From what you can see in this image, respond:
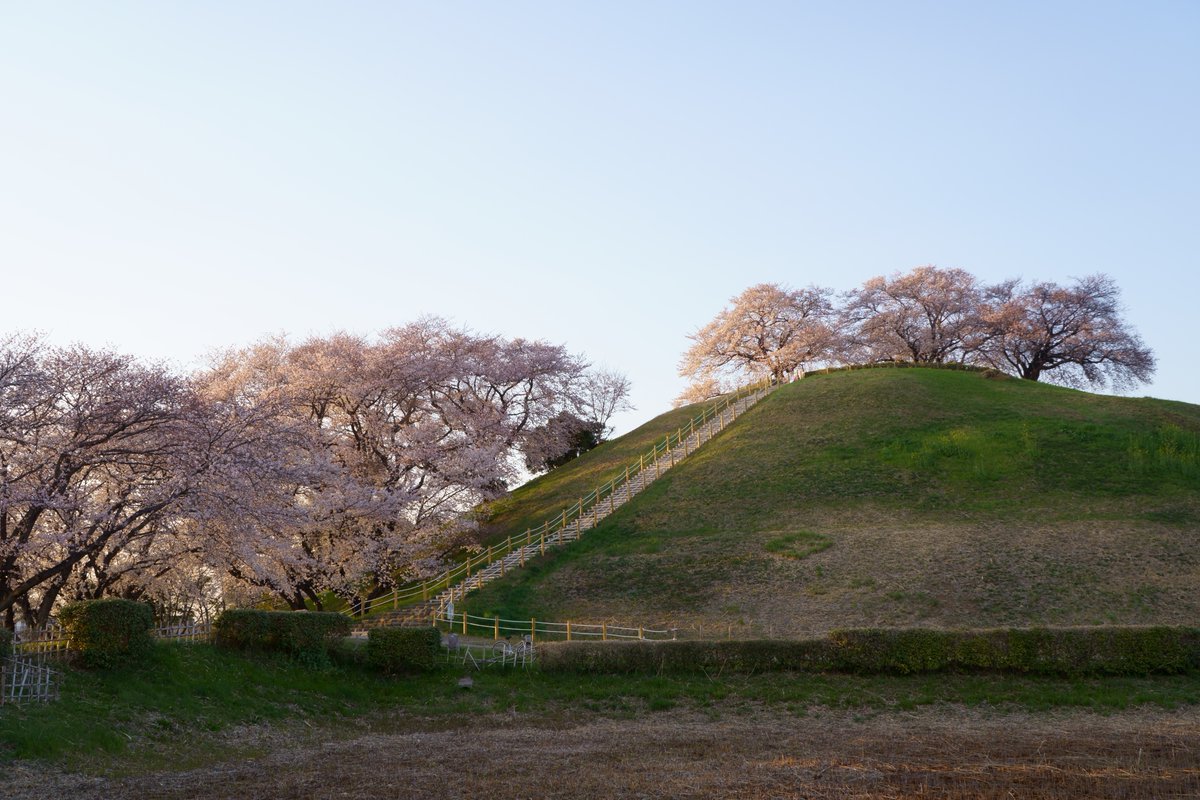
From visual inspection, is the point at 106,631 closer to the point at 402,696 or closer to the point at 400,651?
the point at 402,696

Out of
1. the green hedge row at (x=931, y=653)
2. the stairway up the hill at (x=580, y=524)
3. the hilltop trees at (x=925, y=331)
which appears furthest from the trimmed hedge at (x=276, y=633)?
the hilltop trees at (x=925, y=331)

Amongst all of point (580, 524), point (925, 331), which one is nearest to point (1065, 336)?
point (925, 331)

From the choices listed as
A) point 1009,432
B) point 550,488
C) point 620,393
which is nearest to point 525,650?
point 550,488

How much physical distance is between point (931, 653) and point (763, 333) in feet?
179

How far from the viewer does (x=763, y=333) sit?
79.6 metres

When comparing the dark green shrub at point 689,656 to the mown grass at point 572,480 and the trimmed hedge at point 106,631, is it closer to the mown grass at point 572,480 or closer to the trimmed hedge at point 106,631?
the trimmed hedge at point 106,631

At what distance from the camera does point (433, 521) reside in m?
45.5

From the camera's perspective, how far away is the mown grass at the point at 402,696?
1973 centimetres

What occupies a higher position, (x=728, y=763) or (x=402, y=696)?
(x=402, y=696)

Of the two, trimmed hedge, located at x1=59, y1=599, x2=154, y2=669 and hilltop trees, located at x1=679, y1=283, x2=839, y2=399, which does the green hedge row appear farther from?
hilltop trees, located at x1=679, y1=283, x2=839, y2=399

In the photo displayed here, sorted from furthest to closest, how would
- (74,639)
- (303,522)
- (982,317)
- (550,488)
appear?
(982,317) → (550,488) → (303,522) → (74,639)

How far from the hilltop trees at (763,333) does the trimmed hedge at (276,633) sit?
55667 millimetres

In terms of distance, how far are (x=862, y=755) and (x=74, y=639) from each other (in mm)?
16459

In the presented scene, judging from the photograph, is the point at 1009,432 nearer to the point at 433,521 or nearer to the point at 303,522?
the point at 433,521
